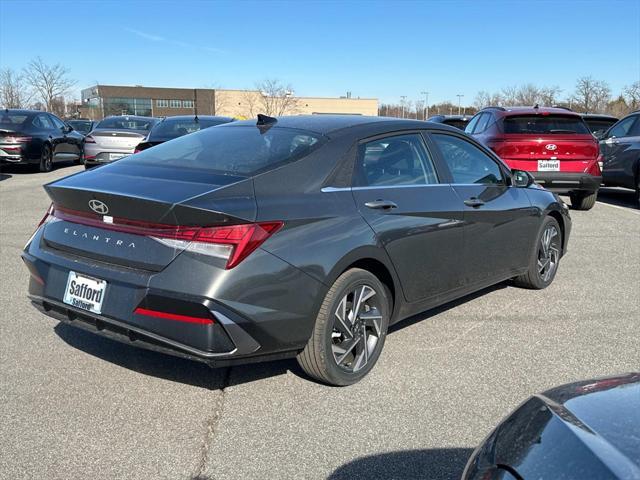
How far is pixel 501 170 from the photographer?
205 inches

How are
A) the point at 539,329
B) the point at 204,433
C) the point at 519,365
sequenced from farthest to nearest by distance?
the point at 539,329 < the point at 519,365 < the point at 204,433

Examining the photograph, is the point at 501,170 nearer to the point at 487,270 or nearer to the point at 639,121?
the point at 487,270

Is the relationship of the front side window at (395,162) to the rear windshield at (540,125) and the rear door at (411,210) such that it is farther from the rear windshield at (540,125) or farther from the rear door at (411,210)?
the rear windshield at (540,125)

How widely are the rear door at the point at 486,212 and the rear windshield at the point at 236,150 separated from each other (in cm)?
120

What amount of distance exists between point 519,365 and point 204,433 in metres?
2.10

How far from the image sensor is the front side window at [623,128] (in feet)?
37.4

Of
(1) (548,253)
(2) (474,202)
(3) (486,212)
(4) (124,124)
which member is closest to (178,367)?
(2) (474,202)

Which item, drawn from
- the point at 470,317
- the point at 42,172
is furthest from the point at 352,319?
the point at 42,172

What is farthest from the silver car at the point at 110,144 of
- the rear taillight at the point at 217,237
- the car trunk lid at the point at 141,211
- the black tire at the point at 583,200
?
the rear taillight at the point at 217,237

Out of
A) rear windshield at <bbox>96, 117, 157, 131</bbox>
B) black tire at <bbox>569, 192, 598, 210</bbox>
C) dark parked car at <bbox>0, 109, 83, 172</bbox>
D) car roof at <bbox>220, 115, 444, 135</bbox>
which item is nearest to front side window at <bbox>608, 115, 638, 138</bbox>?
black tire at <bbox>569, 192, 598, 210</bbox>

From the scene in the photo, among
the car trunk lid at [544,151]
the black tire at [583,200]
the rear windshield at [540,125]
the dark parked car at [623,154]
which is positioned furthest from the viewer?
the dark parked car at [623,154]

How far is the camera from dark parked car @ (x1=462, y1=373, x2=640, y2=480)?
151 centimetres

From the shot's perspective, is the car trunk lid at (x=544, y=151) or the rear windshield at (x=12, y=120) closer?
the car trunk lid at (x=544, y=151)

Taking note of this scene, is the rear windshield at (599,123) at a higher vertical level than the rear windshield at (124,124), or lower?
higher
